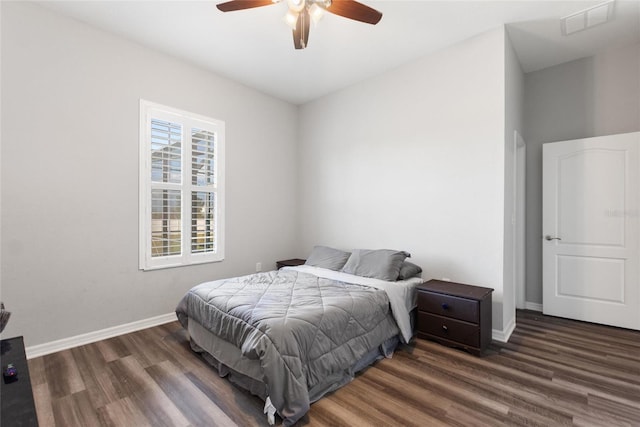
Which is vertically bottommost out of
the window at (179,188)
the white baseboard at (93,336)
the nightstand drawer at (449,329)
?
the white baseboard at (93,336)

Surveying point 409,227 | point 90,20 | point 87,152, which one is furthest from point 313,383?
point 90,20

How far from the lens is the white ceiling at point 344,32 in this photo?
8.42 feet

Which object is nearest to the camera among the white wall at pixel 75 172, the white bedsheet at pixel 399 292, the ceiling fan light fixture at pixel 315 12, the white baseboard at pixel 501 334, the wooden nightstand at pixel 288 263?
the ceiling fan light fixture at pixel 315 12

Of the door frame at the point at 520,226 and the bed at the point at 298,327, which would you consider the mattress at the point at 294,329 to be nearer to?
the bed at the point at 298,327

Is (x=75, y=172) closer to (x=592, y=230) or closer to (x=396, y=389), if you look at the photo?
(x=396, y=389)

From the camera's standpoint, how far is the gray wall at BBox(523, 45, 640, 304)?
3.17 metres

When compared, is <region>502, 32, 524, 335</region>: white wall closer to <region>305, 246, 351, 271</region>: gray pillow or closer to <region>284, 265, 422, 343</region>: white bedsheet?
<region>284, 265, 422, 343</region>: white bedsheet

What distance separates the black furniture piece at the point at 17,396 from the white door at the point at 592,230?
14.6 feet

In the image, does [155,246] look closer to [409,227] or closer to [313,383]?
[313,383]

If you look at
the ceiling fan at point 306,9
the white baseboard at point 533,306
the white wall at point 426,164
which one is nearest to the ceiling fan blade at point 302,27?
the ceiling fan at point 306,9

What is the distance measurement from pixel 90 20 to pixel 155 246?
2.23 meters

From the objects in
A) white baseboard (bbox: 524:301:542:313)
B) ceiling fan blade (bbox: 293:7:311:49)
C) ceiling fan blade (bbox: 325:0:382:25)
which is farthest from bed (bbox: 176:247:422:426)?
ceiling fan blade (bbox: 325:0:382:25)

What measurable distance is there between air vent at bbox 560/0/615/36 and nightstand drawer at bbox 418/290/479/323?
2.69 metres

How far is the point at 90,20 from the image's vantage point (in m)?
2.75
